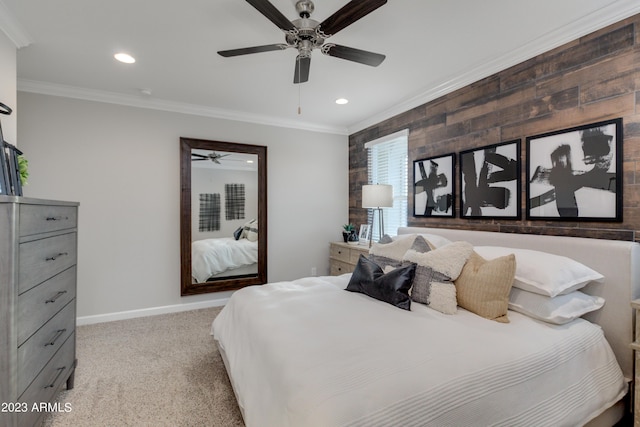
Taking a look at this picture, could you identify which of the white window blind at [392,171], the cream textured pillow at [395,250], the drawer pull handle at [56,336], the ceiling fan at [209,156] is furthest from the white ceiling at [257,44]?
the drawer pull handle at [56,336]

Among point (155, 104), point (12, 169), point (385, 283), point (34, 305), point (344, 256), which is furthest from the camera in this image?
point (344, 256)

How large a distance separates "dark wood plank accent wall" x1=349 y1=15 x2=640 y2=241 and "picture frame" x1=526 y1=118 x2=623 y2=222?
45mm

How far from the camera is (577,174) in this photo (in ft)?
6.84

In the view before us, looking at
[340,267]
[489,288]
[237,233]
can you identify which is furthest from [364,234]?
[489,288]

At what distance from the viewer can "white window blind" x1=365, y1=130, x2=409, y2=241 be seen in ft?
12.2

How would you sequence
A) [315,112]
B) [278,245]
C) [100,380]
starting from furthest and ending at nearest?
[278,245]
[315,112]
[100,380]

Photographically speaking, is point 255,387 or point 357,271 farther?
point 357,271

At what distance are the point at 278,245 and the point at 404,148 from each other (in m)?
2.16

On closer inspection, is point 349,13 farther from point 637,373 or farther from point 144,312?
point 144,312

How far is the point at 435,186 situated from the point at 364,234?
133cm

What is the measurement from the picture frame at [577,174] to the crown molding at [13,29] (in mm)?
3846

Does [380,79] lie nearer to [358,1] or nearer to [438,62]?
[438,62]

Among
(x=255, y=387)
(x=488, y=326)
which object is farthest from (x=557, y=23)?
(x=255, y=387)

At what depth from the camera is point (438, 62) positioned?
2.64 m
